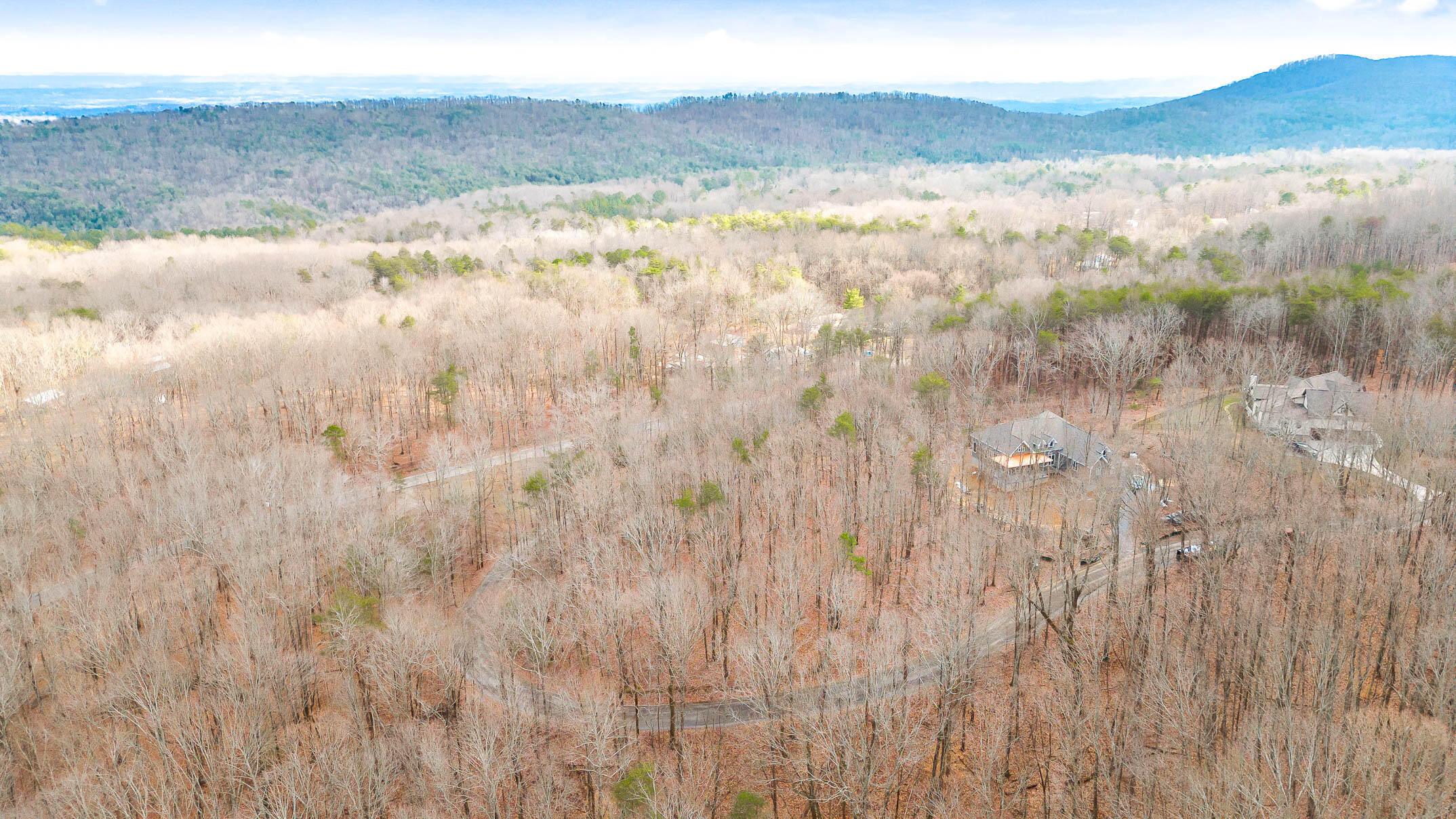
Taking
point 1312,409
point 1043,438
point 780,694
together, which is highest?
point 1312,409

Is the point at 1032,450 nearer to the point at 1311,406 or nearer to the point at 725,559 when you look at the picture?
the point at 1311,406

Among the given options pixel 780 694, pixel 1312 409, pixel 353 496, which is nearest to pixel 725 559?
pixel 780 694

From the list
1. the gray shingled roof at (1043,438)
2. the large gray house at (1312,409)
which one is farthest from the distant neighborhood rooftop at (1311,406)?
the gray shingled roof at (1043,438)

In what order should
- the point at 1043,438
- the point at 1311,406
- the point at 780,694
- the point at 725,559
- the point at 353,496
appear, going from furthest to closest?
the point at 1311,406 < the point at 1043,438 < the point at 353,496 < the point at 725,559 < the point at 780,694

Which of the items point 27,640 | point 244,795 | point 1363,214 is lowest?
point 244,795

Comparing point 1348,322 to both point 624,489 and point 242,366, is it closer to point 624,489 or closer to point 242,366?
point 624,489

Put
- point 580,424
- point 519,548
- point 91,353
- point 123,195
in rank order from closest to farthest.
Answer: point 519,548 < point 580,424 < point 91,353 < point 123,195

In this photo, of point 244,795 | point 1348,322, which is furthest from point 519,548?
point 1348,322
